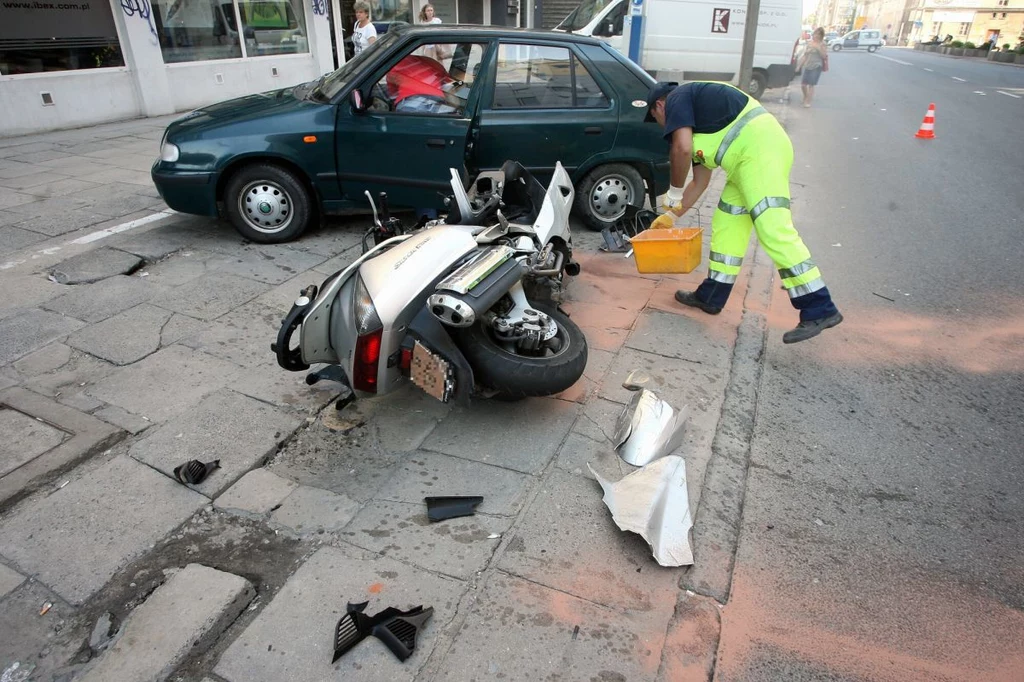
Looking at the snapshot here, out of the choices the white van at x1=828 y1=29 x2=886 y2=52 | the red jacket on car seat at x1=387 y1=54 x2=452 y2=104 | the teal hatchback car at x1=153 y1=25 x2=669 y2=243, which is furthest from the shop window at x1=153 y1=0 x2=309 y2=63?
the white van at x1=828 y1=29 x2=886 y2=52

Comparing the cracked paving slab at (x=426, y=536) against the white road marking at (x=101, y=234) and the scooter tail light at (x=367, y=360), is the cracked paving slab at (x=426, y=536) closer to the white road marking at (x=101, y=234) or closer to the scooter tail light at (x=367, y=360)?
the scooter tail light at (x=367, y=360)

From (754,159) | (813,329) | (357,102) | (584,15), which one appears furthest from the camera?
(584,15)

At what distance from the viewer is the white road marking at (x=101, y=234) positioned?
5.07m

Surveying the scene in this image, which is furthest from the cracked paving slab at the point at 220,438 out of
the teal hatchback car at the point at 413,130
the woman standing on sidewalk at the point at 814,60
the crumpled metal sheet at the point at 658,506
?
the woman standing on sidewalk at the point at 814,60

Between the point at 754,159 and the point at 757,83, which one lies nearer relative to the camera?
the point at 754,159

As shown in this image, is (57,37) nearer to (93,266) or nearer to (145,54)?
(145,54)

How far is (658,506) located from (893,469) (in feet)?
4.35

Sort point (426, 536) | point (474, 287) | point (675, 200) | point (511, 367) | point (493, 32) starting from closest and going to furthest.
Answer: point (426, 536), point (474, 287), point (511, 367), point (675, 200), point (493, 32)

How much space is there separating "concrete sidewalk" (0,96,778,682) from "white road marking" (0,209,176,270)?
113mm

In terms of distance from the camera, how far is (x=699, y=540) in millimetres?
2742

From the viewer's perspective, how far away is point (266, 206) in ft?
17.9

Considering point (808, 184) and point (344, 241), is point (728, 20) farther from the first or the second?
point (344, 241)

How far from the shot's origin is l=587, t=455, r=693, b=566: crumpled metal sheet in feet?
8.63

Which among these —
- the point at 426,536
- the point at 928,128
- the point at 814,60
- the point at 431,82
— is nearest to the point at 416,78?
the point at 431,82
